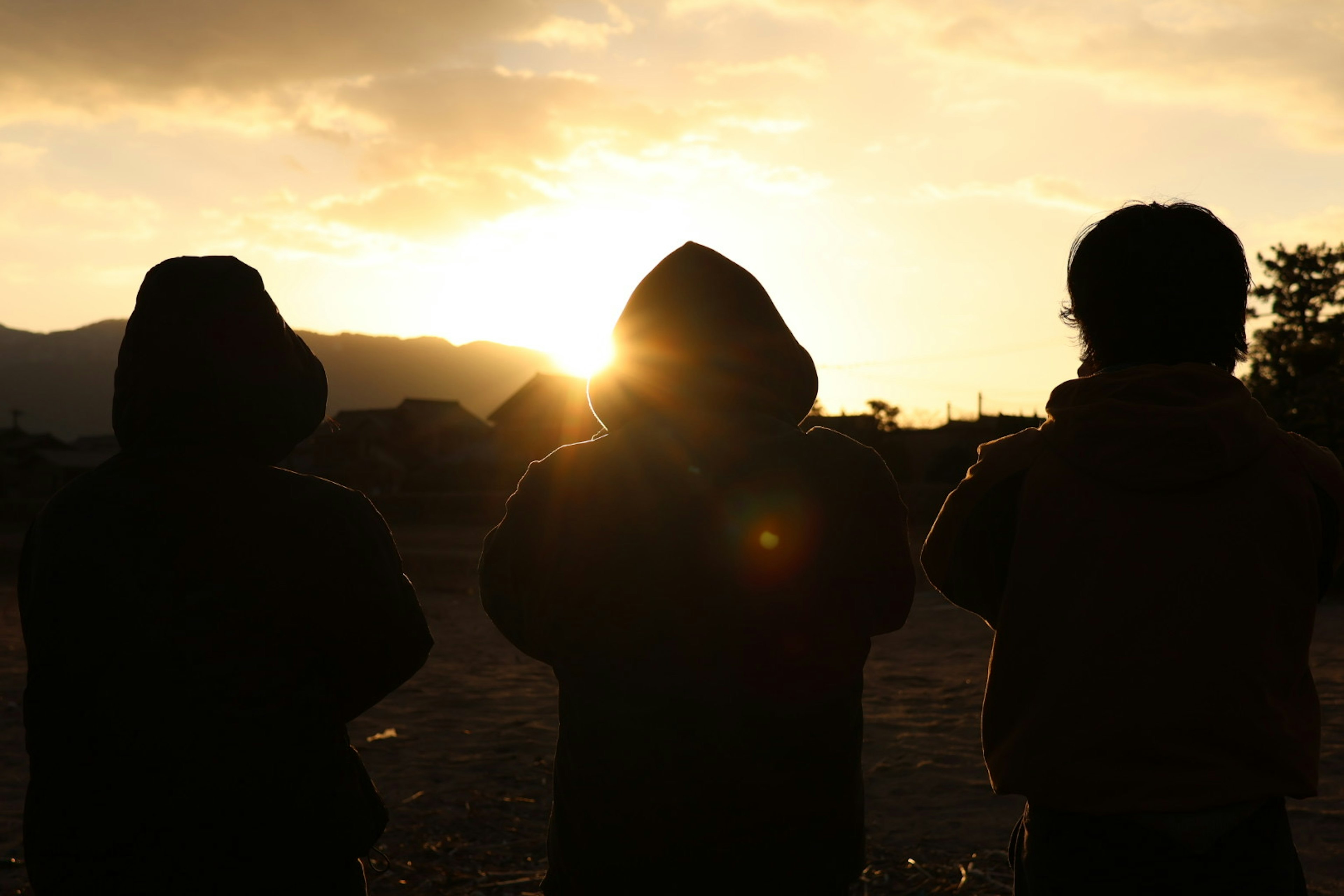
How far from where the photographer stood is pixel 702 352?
2.41m

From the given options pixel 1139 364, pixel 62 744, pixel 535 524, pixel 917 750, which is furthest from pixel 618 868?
pixel 917 750

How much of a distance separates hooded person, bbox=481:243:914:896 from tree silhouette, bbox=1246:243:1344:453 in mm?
6646

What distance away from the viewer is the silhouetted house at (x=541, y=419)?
2105 inches

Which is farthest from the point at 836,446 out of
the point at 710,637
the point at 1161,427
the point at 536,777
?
the point at 536,777

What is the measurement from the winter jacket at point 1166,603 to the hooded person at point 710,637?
0.36 m

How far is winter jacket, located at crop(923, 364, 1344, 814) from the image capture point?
1.92 m

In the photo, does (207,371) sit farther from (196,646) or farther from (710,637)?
(710,637)

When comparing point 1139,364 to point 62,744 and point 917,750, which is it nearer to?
point 62,744

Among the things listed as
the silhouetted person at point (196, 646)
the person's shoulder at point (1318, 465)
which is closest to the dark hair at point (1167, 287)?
the person's shoulder at point (1318, 465)

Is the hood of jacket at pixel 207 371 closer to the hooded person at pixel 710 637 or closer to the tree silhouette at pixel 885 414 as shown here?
the hooded person at pixel 710 637

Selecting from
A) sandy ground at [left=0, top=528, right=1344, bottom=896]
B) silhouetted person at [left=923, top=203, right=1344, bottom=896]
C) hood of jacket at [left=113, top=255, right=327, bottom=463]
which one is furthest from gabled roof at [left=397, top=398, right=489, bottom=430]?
silhouetted person at [left=923, top=203, right=1344, bottom=896]

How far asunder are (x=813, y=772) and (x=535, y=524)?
791 millimetres

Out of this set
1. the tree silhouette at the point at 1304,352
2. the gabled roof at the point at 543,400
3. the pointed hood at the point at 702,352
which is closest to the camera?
the pointed hood at the point at 702,352

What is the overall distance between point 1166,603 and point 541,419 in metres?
55.7
